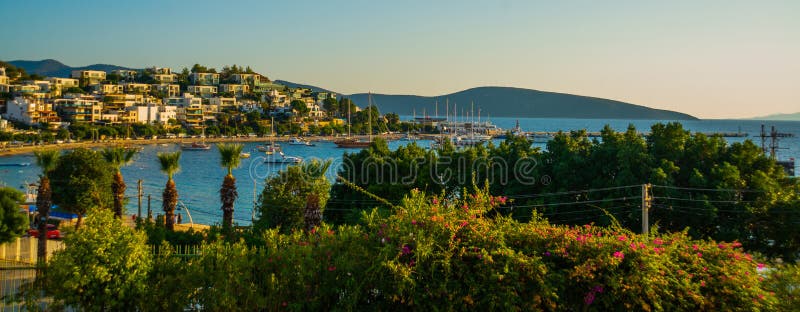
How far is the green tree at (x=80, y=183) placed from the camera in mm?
21281

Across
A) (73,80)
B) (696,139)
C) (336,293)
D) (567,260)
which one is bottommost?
(336,293)

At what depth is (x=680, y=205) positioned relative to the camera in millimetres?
14070

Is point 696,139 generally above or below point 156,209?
above

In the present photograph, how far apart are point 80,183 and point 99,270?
17772 mm

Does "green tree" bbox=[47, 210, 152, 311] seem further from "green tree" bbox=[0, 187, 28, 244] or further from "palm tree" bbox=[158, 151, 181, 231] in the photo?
"green tree" bbox=[0, 187, 28, 244]

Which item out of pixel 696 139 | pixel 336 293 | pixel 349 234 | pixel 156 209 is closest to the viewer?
pixel 336 293

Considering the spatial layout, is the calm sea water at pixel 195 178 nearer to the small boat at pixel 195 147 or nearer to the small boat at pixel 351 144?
the small boat at pixel 195 147

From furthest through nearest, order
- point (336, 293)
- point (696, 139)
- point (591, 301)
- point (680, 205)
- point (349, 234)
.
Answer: point (696, 139) → point (680, 205) → point (349, 234) → point (336, 293) → point (591, 301)

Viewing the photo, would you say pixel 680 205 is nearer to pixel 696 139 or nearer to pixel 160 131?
pixel 696 139

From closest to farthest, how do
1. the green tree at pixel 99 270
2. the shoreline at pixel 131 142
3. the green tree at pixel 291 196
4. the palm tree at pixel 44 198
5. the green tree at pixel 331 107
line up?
the green tree at pixel 99 270, the palm tree at pixel 44 198, the green tree at pixel 291 196, the shoreline at pixel 131 142, the green tree at pixel 331 107

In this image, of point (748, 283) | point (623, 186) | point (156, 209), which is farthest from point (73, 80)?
point (748, 283)

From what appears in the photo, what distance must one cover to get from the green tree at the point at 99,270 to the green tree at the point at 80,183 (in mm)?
16530

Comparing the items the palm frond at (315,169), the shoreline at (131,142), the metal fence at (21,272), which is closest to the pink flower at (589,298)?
the metal fence at (21,272)

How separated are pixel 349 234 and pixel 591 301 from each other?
242cm
